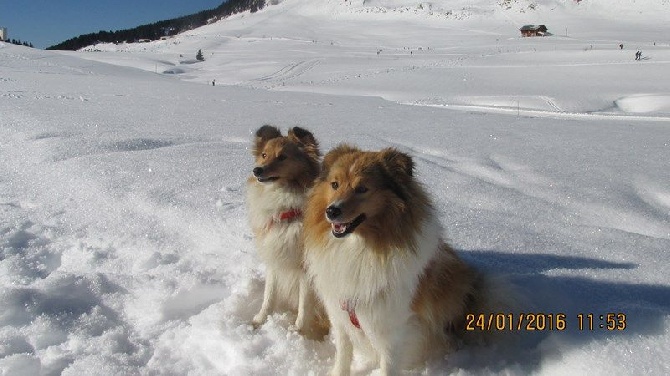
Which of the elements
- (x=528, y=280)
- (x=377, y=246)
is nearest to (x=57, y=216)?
(x=377, y=246)

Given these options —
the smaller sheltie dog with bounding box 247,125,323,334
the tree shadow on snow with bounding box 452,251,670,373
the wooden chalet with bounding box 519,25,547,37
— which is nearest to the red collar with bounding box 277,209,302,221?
the smaller sheltie dog with bounding box 247,125,323,334

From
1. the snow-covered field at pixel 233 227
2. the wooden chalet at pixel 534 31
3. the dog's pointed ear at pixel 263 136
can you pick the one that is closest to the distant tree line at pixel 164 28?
the wooden chalet at pixel 534 31

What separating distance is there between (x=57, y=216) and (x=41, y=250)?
95 cm

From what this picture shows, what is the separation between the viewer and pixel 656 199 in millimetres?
6301

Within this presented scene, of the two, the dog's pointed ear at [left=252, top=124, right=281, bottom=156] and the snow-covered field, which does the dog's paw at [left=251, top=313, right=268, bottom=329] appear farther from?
the dog's pointed ear at [left=252, top=124, right=281, bottom=156]

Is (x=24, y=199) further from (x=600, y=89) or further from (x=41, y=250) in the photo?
(x=600, y=89)

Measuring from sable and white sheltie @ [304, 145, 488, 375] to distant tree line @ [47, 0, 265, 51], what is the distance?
104 metres

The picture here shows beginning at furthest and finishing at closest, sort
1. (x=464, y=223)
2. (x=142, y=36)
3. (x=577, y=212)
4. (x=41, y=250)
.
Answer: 1. (x=142, y=36)
2. (x=577, y=212)
3. (x=464, y=223)
4. (x=41, y=250)

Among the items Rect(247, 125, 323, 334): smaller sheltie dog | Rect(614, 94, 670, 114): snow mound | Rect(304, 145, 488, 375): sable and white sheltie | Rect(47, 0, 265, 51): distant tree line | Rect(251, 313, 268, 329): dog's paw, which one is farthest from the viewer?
Rect(47, 0, 265, 51): distant tree line

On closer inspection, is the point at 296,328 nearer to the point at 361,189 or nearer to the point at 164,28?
A: the point at 361,189

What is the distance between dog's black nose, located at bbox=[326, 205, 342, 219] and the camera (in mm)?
2678

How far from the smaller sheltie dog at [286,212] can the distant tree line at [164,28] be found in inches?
4034

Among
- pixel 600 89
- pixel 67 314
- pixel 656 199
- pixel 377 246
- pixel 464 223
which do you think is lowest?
pixel 600 89

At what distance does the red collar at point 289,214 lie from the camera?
372 cm
